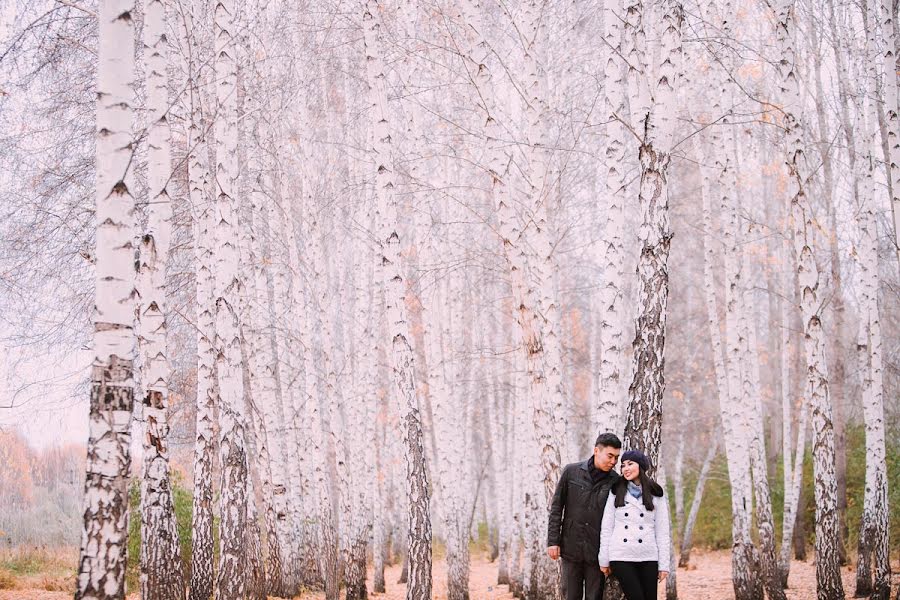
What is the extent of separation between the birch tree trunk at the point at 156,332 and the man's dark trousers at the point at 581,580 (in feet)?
12.2

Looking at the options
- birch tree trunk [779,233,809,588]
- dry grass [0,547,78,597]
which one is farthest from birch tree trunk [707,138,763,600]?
dry grass [0,547,78,597]

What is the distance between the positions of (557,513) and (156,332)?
385 centimetres

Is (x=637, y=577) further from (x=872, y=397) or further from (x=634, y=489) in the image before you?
(x=872, y=397)

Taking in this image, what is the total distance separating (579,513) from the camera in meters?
6.04

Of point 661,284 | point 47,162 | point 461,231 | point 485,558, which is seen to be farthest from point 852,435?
point 47,162

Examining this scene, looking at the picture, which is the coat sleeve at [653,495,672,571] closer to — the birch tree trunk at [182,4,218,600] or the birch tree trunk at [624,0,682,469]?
the birch tree trunk at [624,0,682,469]

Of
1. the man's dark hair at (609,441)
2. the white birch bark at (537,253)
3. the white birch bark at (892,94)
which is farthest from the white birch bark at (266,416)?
the white birch bark at (892,94)

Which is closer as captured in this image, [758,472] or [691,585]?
[758,472]

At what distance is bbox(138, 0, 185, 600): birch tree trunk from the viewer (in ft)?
21.6

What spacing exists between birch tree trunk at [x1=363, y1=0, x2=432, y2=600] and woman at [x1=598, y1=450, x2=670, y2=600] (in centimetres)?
329

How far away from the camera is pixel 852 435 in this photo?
18188mm

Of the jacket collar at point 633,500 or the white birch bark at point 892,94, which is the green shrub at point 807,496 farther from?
the jacket collar at point 633,500

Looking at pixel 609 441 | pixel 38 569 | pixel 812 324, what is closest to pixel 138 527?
pixel 38 569

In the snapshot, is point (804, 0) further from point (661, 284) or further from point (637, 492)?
point (637, 492)
